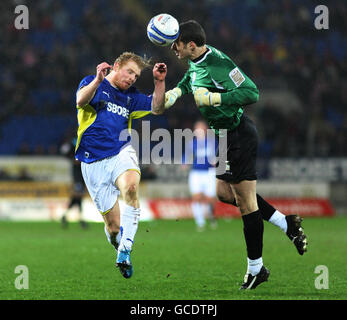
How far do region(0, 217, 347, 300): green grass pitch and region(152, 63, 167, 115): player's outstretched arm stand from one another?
6.11 feet

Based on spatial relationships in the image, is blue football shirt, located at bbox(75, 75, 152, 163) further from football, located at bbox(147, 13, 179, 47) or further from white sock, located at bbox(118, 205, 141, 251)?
football, located at bbox(147, 13, 179, 47)

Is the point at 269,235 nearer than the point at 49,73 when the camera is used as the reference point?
Yes

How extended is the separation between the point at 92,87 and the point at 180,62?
1766 cm

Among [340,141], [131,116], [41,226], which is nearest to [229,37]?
[340,141]

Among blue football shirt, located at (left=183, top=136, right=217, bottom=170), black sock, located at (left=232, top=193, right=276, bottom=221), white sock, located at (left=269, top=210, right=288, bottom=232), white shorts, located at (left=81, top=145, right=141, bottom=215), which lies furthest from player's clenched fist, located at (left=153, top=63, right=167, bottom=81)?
blue football shirt, located at (left=183, top=136, right=217, bottom=170)

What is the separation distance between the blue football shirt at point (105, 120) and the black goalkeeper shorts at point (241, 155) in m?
1.14

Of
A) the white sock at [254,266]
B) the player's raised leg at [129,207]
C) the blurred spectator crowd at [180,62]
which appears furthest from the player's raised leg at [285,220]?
the blurred spectator crowd at [180,62]

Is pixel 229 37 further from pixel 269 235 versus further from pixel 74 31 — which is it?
pixel 269 235

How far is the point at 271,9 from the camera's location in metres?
26.8

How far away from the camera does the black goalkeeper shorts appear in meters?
6.78

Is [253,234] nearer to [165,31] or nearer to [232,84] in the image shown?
[232,84]

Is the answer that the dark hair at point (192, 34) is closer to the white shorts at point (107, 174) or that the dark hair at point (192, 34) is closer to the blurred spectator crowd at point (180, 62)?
the white shorts at point (107, 174)

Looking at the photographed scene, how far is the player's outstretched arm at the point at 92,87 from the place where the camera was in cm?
657

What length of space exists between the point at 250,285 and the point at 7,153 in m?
15.6
